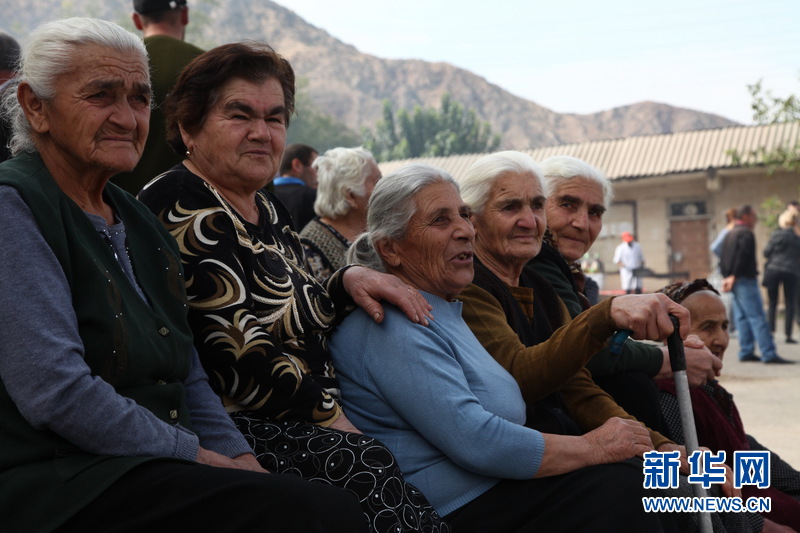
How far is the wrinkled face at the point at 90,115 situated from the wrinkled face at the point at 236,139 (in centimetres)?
46

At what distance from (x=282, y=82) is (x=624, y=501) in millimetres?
1538

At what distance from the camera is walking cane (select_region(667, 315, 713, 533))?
253cm

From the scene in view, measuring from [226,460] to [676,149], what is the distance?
68.9 feet

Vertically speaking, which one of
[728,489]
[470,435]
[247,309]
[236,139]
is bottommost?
[728,489]

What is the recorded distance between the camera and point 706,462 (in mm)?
2752

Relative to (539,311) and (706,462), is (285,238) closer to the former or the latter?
(539,311)

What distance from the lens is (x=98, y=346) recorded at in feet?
6.05

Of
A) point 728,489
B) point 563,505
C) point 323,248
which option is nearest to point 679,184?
point 323,248

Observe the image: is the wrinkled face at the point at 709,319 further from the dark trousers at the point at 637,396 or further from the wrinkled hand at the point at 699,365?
the dark trousers at the point at 637,396

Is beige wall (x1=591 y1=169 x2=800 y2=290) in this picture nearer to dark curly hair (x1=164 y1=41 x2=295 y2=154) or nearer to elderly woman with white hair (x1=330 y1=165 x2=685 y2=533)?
elderly woman with white hair (x1=330 y1=165 x2=685 y2=533)

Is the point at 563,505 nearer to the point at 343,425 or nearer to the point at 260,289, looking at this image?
the point at 343,425

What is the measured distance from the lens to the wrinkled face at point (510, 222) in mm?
3176

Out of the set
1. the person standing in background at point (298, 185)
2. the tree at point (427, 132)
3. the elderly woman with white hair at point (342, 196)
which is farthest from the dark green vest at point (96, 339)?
the tree at point (427, 132)

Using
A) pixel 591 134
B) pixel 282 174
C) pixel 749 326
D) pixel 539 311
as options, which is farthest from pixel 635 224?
pixel 591 134
